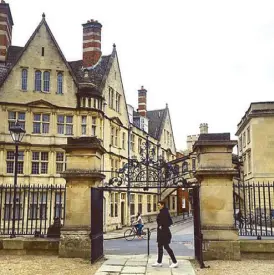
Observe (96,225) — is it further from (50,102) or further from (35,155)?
(50,102)

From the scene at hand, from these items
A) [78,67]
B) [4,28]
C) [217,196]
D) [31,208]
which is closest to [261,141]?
[78,67]

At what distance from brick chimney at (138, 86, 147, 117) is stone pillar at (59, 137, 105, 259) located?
3417cm

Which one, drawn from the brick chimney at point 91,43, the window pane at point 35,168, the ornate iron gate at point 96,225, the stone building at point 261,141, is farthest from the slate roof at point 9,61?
the stone building at point 261,141

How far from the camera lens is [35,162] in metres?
26.8

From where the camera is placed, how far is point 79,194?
11.8 metres

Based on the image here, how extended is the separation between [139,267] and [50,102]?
1899cm

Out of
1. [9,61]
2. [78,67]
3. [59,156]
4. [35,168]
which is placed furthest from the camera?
[78,67]

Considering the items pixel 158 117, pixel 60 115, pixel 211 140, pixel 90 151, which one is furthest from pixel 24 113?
pixel 158 117

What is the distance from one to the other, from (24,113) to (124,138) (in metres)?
10.9

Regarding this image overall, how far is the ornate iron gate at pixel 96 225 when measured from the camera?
36.5ft

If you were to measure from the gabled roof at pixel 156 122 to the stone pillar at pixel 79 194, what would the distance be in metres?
35.2

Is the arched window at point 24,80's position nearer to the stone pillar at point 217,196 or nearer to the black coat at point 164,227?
the stone pillar at point 217,196

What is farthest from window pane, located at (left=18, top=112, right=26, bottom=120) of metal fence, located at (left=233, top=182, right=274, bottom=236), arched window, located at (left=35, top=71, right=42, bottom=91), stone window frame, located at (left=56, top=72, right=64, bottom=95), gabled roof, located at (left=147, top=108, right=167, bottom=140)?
gabled roof, located at (left=147, top=108, right=167, bottom=140)

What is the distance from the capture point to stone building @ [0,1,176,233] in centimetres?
2647
